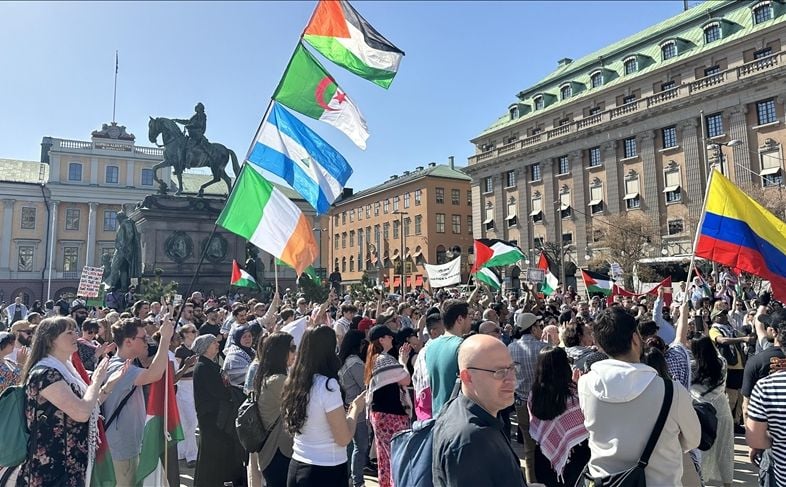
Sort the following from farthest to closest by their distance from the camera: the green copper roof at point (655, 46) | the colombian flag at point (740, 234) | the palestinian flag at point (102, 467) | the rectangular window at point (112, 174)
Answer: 1. the rectangular window at point (112, 174)
2. the green copper roof at point (655, 46)
3. the colombian flag at point (740, 234)
4. the palestinian flag at point (102, 467)

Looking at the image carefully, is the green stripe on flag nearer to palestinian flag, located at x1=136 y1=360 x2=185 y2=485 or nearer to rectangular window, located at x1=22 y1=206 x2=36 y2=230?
palestinian flag, located at x1=136 y1=360 x2=185 y2=485

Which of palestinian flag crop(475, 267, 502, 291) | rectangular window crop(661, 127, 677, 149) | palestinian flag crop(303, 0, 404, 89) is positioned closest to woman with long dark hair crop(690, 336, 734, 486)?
palestinian flag crop(303, 0, 404, 89)

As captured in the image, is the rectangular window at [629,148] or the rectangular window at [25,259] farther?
the rectangular window at [25,259]

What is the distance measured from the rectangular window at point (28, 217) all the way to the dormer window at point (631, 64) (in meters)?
68.5

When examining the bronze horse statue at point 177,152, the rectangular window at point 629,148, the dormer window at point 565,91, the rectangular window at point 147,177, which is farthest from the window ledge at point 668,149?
the rectangular window at point 147,177

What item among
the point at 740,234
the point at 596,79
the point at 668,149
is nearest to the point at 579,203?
the point at 668,149

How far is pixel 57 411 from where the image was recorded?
4.00 metres

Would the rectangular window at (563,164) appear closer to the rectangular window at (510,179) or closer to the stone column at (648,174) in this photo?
the rectangular window at (510,179)

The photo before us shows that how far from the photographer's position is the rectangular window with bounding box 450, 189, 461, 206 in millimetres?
72438

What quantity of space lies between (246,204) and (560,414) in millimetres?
4443

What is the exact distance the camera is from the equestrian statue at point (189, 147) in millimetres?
27391

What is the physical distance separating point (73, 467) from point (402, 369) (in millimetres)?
2855

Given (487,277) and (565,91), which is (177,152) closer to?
(487,277)

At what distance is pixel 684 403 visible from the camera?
3178 millimetres
